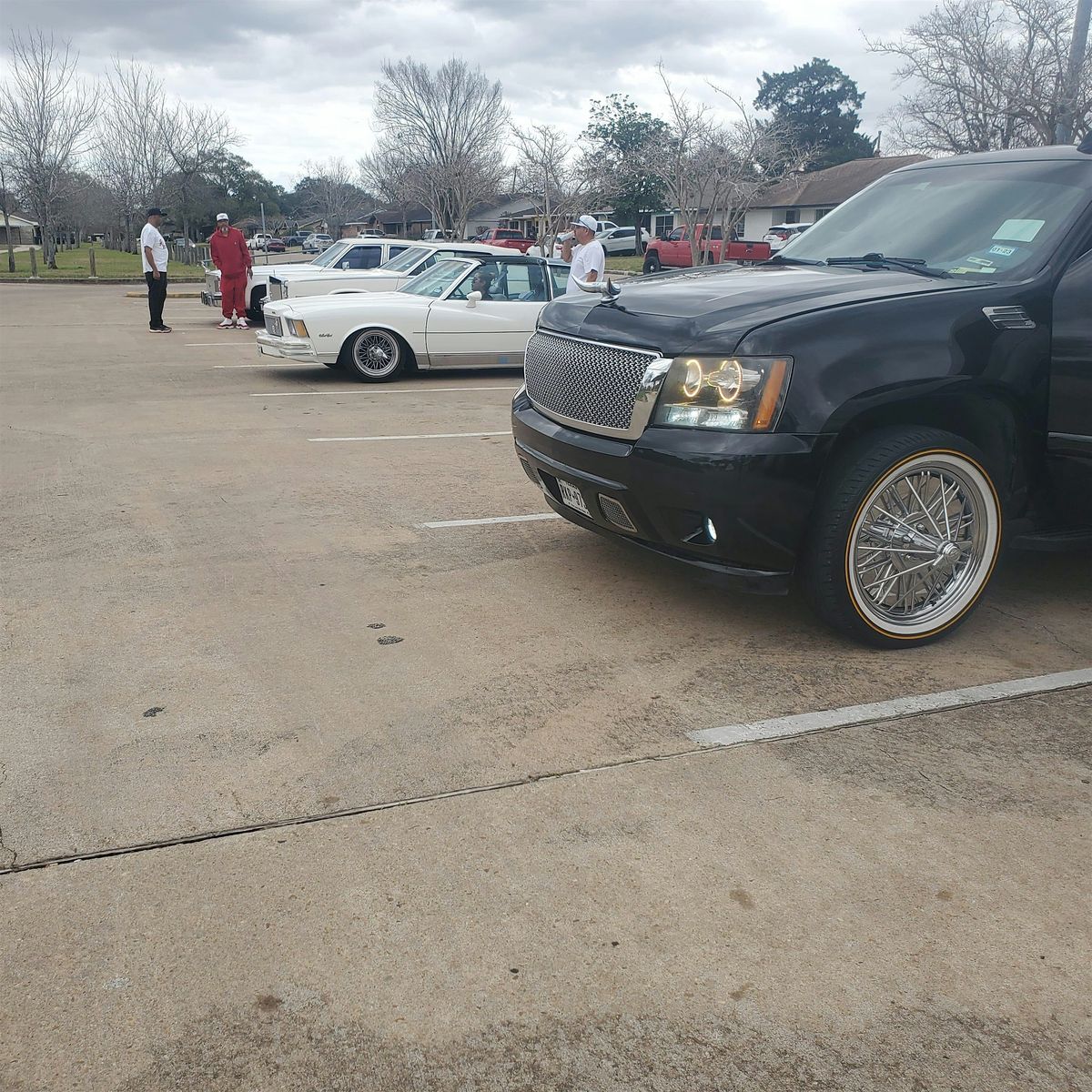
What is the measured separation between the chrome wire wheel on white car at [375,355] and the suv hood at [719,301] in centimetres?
715

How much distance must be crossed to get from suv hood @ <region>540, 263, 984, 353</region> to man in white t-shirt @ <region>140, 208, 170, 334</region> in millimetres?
13321

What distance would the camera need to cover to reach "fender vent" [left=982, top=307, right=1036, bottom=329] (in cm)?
432

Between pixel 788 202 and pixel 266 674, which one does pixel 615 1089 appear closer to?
pixel 266 674

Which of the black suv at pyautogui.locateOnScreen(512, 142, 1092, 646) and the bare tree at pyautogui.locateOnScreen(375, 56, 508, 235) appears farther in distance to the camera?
the bare tree at pyautogui.locateOnScreen(375, 56, 508, 235)

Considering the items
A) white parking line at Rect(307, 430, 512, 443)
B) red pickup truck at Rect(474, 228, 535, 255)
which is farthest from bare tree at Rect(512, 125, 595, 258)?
white parking line at Rect(307, 430, 512, 443)

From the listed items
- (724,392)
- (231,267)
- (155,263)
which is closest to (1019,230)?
(724,392)

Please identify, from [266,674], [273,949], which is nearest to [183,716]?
[266,674]

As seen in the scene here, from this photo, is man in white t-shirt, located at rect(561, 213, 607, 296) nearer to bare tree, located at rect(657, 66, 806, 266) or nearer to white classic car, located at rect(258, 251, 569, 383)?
white classic car, located at rect(258, 251, 569, 383)

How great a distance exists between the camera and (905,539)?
14.3ft

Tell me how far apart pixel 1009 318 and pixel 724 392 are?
1.22m

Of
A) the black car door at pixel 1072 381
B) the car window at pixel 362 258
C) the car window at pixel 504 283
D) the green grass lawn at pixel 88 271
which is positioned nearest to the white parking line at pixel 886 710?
the black car door at pixel 1072 381

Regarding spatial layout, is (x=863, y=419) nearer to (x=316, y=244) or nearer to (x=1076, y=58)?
(x=1076, y=58)

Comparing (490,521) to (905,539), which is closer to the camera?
(905,539)

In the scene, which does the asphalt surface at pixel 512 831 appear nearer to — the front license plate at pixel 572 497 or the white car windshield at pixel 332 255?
the front license plate at pixel 572 497
